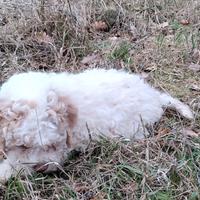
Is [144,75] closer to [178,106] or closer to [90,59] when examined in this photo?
[90,59]

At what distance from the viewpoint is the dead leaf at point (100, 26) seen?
Answer: 16.3 feet

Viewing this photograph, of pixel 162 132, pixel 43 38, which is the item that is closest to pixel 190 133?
pixel 162 132

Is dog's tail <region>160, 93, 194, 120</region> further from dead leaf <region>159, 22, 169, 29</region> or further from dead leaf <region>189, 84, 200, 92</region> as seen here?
dead leaf <region>159, 22, 169, 29</region>

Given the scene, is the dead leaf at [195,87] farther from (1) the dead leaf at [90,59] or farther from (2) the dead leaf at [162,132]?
(1) the dead leaf at [90,59]

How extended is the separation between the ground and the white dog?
10 centimetres

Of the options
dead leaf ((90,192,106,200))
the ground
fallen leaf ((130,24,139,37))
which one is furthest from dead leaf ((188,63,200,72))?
dead leaf ((90,192,106,200))

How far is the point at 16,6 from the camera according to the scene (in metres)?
5.02

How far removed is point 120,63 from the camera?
4.37 meters

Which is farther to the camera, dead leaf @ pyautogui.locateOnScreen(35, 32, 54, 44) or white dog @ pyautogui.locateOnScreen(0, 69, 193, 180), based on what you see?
dead leaf @ pyautogui.locateOnScreen(35, 32, 54, 44)

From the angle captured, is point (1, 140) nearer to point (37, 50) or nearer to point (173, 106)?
point (173, 106)

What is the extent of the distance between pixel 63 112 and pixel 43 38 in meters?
1.88

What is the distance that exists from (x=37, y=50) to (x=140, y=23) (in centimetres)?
114

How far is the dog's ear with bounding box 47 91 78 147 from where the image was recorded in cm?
287

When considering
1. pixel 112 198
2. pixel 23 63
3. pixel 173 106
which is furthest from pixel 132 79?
pixel 23 63
